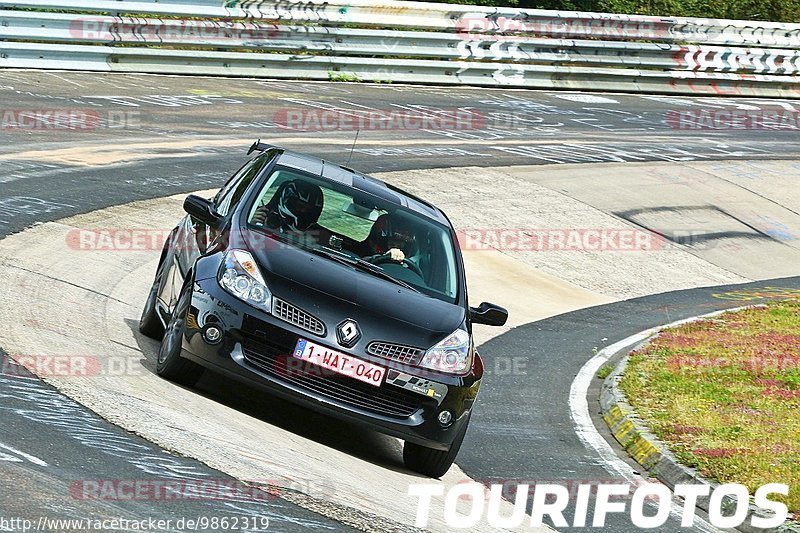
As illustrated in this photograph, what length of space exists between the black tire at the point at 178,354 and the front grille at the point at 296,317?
0.60 metres

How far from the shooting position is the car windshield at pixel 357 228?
866 centimetres

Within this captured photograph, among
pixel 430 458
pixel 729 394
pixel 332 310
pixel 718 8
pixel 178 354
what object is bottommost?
pixel 729 394

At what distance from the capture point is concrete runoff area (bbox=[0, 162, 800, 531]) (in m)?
7.24

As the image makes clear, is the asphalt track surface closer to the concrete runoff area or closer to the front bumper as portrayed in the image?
the concrete runoff area

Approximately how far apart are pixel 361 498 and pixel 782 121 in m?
25.0

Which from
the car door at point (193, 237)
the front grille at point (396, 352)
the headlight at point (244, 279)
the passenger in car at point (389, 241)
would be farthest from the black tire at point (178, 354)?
the passenger in car at point (389, 241)

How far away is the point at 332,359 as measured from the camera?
25.0 ft

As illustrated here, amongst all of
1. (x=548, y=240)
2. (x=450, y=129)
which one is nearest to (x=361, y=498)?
(x=548, y=240)

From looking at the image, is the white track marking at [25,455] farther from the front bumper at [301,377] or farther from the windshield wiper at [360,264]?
the windshield wiper at [360,264]

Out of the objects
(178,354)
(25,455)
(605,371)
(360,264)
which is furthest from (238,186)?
(605,371)

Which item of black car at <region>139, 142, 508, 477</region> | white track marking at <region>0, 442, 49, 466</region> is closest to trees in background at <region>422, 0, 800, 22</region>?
black car at <region>139, 142, 508, 477</region>

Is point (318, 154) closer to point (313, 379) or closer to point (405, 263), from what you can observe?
point (405, 263)

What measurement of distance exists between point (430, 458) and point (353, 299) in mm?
1113

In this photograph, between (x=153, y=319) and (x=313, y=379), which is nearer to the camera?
(x=313, y=379)
